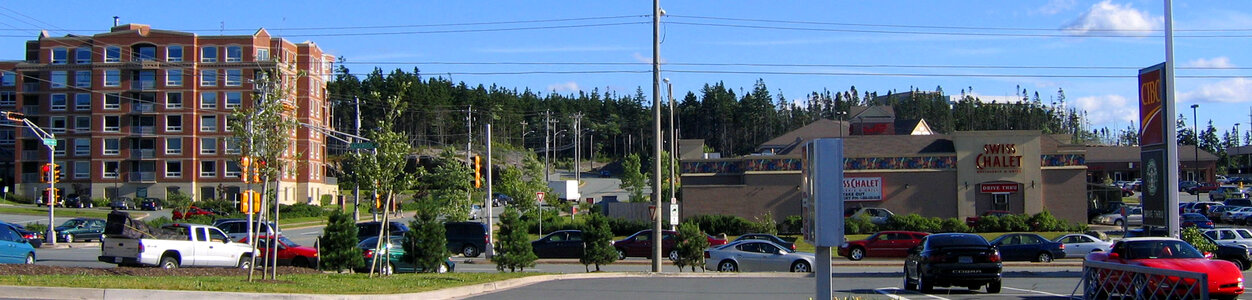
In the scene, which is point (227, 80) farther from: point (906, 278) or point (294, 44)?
point (906, 278)

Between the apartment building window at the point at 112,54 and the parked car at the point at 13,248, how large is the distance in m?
60.9

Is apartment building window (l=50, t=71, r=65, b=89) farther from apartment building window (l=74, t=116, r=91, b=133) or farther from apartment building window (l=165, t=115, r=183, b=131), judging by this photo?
apartment building window (l=165, t=115, r=183, b=131)

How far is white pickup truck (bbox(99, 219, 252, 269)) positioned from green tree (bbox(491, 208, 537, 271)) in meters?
6.25

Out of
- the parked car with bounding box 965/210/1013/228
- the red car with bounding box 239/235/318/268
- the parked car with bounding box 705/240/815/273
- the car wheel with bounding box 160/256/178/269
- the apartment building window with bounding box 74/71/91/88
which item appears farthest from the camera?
the apartment building window with bounding box 74/71/91/88

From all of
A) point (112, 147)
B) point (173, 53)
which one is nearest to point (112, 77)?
point (173, 53)

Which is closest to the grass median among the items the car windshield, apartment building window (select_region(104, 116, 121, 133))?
the car windshield

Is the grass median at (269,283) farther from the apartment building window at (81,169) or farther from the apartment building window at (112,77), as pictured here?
the apartment building window at (81,169)

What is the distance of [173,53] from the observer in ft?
265

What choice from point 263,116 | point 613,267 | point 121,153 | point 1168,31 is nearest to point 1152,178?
point 1168,31

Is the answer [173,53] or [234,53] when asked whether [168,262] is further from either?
[173,53]

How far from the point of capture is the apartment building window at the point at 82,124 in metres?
83.5

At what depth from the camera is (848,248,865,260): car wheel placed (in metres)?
39.6

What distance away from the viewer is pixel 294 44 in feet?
275

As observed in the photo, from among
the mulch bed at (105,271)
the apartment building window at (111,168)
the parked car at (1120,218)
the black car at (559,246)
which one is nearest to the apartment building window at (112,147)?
the apartment building window at (111,168)
